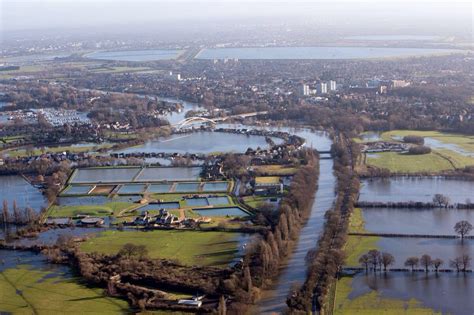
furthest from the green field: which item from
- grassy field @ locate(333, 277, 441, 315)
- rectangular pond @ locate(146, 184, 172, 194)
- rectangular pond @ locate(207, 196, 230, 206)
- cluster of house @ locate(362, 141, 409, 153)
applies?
grassy field @ locate(333, 277, 441, 315)

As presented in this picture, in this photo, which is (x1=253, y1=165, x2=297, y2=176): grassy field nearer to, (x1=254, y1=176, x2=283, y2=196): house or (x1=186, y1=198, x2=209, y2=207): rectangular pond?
(x1=254, y1=176, x2=283, y2=196): house

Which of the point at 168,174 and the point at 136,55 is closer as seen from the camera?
the point at 168,174

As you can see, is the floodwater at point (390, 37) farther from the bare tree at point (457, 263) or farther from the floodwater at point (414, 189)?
the bare tree at point (457, 263)

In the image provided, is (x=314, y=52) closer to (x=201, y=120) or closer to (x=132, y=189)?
(x=201, y=120)

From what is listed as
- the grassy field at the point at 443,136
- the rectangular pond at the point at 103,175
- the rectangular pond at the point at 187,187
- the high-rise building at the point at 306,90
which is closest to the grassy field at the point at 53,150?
the rectangular pond at the point at 103,175

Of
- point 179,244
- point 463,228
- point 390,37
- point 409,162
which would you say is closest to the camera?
point 463,228

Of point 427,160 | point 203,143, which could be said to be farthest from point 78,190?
point 427,160

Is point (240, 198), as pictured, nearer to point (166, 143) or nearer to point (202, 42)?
point (166, 143)

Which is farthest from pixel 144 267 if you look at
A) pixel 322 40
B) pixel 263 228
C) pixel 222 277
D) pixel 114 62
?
pixel 322 40
